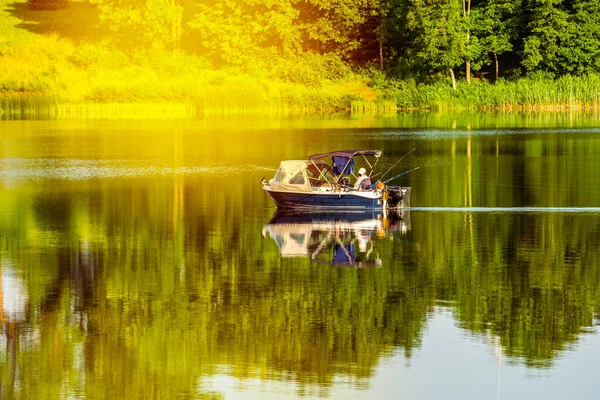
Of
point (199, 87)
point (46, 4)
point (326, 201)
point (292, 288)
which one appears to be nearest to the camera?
point (292, 288)

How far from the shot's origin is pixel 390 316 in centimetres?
2086

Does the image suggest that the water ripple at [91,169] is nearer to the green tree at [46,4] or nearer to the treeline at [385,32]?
the treeline at [385,32]

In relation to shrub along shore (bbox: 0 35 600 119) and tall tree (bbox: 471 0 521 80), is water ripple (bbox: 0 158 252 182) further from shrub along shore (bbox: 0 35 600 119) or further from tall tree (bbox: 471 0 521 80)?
tall tree (bbox: 471 0 521 80)

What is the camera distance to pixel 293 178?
35000mm

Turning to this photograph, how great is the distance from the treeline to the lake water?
4150 cm

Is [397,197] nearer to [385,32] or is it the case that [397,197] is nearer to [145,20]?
[385,32]

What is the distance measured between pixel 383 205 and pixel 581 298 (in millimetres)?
12518

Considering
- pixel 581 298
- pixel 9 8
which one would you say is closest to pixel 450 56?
pixel 9 8

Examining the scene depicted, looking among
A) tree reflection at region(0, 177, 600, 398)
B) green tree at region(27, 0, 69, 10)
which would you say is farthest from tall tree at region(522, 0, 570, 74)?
tree reflection at region(0, 177, 600, 398)

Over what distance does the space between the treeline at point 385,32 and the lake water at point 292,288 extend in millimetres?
41498

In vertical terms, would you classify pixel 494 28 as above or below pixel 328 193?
above

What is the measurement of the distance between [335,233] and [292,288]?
7726 millimetres

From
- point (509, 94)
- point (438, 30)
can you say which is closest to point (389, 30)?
point (438, 30)

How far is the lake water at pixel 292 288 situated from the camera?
17562mm
